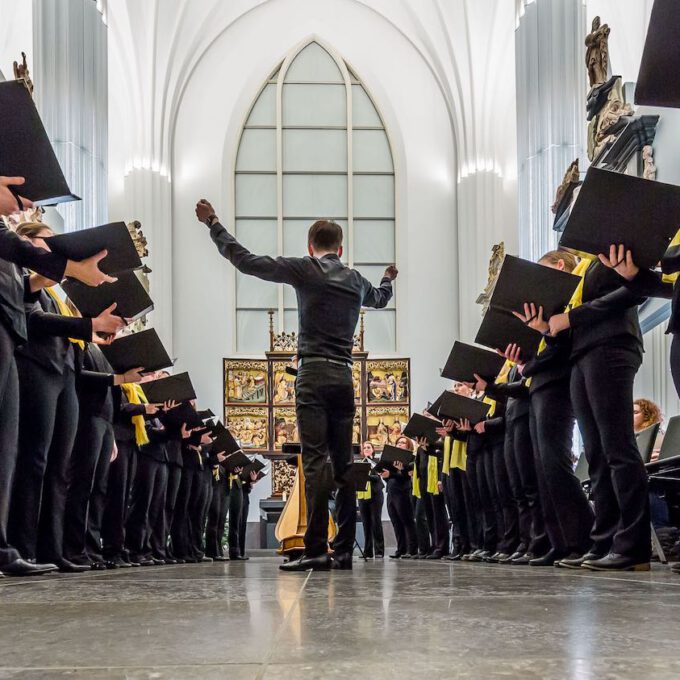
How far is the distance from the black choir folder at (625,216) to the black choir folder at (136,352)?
2337mm

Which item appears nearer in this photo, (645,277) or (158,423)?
(645,277)

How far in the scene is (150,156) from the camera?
20359mm

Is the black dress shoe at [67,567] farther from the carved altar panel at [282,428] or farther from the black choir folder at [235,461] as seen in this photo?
the carved altar panel at [282,428]

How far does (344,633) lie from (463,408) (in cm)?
476

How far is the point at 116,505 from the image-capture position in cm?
568

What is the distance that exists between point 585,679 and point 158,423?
5.81m

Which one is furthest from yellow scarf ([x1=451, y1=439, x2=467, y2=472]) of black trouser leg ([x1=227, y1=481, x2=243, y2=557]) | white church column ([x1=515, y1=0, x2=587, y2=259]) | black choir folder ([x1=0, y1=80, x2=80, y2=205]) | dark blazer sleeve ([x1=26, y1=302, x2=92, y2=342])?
white church column ([x1=515, y1=0, x2=587, y2=259])

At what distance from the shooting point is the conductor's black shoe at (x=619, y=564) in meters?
3.65

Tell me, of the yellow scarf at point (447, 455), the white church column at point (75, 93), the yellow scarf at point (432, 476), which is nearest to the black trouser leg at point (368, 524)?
the yellow scarf at point (432, 476)

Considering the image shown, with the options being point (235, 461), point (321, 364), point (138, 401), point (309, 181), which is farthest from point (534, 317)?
point (309, 181)

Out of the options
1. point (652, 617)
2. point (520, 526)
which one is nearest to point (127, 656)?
point (652, 617)

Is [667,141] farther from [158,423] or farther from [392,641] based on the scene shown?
[392,641]

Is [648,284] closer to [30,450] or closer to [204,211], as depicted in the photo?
[204,211]

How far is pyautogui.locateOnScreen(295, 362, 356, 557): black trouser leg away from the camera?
433cm
